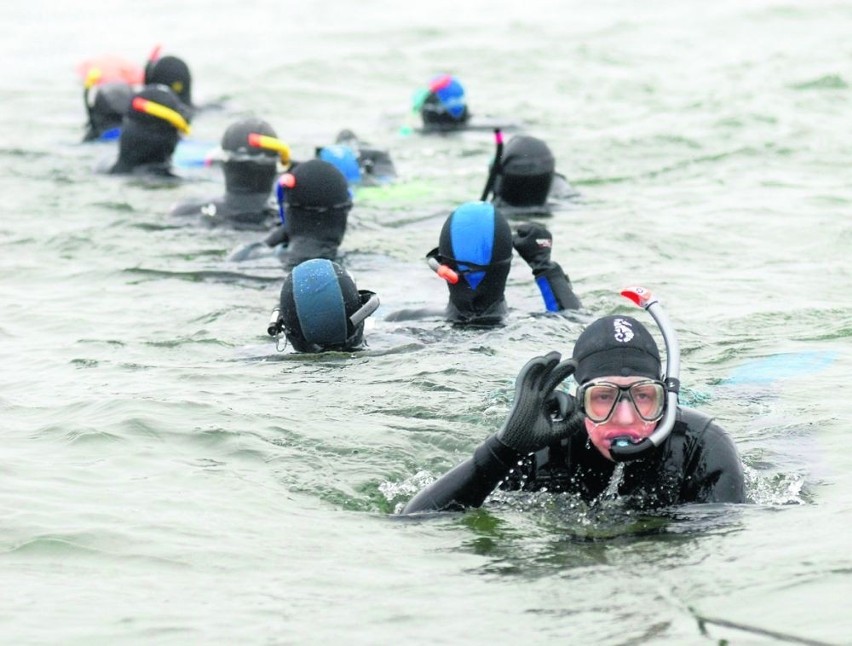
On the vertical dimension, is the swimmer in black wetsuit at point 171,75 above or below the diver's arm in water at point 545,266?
above

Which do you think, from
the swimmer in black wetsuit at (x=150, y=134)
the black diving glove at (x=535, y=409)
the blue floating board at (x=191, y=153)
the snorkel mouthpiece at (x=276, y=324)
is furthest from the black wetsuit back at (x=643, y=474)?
the blue floating board at (x=191, y=153)

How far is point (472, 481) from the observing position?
4.83 meters

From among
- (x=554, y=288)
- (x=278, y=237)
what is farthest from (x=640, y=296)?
(x=278, y=237)

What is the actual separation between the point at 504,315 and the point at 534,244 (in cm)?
39

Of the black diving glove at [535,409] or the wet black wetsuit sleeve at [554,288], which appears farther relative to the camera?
the wet black wetsuit sleeve at [554,288]

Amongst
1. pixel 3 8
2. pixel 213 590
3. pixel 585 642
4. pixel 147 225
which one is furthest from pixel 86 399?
pixel 3 8

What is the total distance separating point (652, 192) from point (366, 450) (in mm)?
6190

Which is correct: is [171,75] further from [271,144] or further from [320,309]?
[320,309]

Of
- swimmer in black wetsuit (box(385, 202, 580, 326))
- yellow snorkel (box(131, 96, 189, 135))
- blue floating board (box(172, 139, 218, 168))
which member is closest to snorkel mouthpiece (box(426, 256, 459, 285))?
swimmer in black wetsuit (box(385, 202, 580, 326))

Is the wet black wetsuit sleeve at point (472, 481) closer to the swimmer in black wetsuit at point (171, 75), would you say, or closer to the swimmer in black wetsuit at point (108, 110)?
the swimmer in black wetsuit at point (108, 110)

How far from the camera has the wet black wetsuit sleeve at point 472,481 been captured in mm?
4738

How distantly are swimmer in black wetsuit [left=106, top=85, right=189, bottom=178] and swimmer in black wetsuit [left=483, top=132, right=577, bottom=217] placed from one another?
2827mm

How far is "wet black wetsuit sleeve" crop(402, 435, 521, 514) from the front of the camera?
4738 mm

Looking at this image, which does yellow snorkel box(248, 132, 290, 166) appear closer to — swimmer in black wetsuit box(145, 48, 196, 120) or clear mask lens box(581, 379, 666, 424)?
swimmer in black wetsuit box(145, 48, 196, 120)
